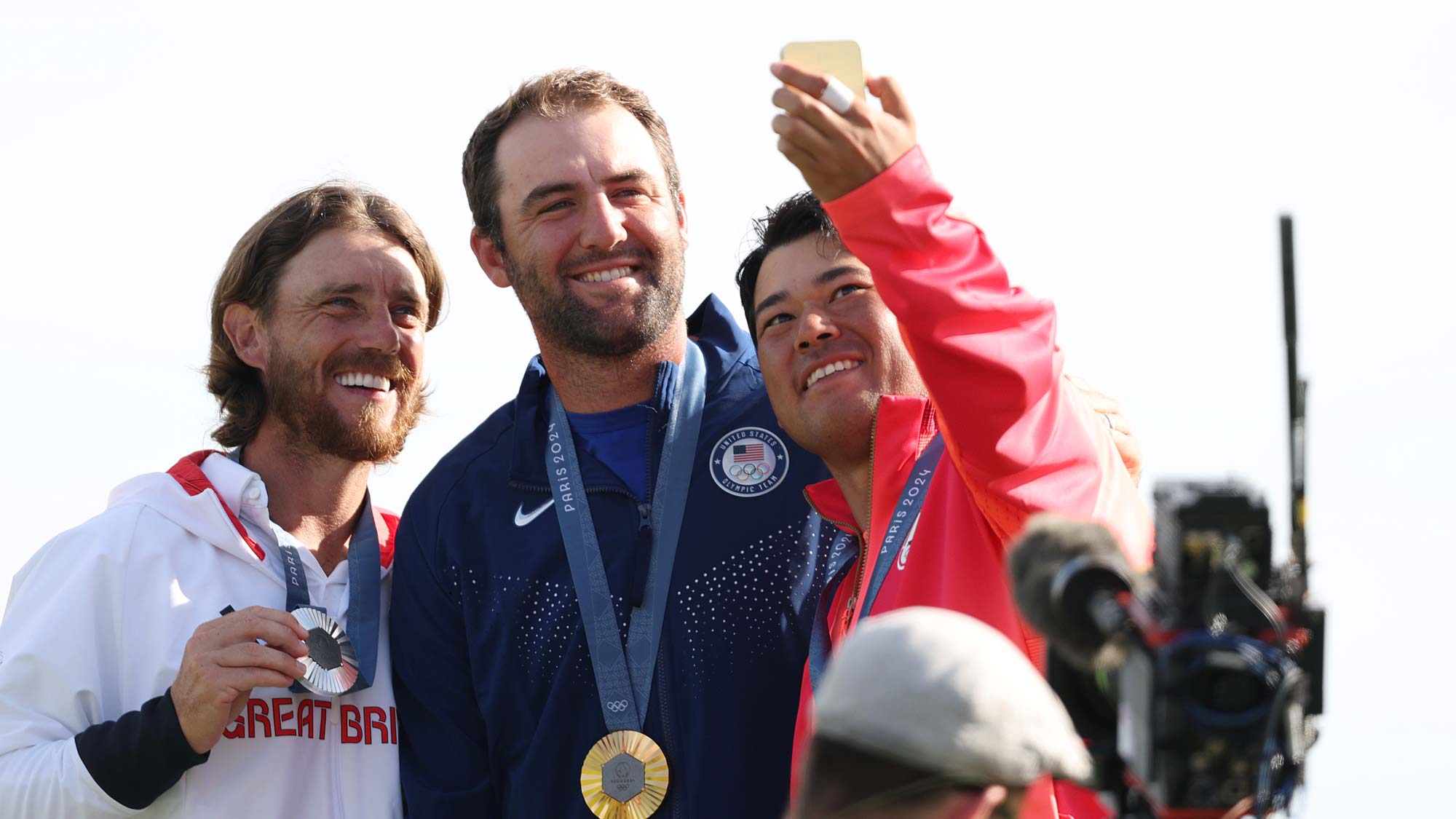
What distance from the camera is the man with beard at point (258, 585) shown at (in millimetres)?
4594

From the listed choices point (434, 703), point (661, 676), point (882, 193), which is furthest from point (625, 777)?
point (882, 193)

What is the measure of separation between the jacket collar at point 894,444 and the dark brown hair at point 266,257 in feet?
8.33

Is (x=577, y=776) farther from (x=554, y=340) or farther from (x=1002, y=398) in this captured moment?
(x=1002, y=398)

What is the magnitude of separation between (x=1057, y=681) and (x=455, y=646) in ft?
10.1

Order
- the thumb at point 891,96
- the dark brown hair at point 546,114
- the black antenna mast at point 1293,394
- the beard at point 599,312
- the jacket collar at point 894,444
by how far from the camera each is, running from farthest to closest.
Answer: the dark brown hair at point 546,114
the beard at point 599,312
the jacket collar at point 894,444
the thumb at point 891,96
the black antenna mast at point 1293,394

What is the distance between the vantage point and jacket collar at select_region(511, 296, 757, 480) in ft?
16.7

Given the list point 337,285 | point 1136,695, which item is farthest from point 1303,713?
point 337,285

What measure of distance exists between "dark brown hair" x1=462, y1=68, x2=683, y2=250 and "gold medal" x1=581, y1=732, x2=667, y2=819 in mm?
1845

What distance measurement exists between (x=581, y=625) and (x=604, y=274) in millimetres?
1187

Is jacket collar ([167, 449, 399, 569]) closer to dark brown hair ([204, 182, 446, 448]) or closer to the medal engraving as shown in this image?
dark brown hair ([204, 182, 446, 448])

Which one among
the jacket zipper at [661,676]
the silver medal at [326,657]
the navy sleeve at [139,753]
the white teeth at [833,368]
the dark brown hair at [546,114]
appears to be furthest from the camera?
the dark brown hair at [546,114]

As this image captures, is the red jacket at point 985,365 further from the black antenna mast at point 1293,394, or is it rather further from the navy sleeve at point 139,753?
the navy sleeve at point 139,753

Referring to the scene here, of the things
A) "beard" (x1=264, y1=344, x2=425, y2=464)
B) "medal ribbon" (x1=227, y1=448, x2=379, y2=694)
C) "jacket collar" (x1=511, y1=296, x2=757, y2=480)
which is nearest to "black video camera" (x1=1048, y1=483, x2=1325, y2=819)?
"jacket collar" (x1=511, y1=296, x2=757, y2=480)

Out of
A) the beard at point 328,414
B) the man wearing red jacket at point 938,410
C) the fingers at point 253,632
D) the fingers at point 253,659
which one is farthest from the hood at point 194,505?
the man wearing red jacket at point 938,410
